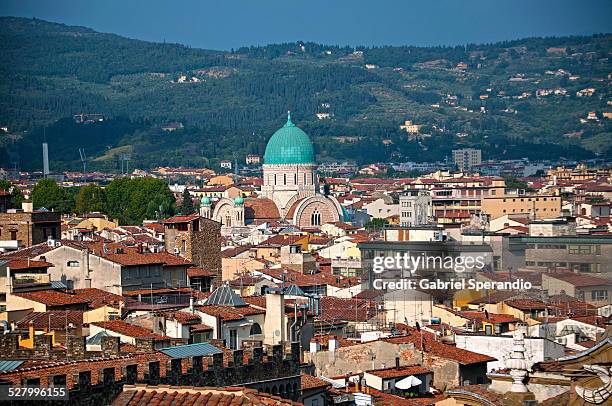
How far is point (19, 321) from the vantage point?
1947cm

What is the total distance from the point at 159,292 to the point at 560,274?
30.5 feet

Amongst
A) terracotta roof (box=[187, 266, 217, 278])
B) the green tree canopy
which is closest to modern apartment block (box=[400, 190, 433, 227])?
the green tree canopy

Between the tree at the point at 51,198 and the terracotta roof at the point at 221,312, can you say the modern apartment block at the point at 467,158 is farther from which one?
the terracotta roof at the point at 221,312

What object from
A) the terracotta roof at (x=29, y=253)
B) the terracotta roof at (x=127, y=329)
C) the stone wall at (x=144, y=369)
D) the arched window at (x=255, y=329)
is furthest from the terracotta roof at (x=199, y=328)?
the terracotta roof at (x=29, y=253)

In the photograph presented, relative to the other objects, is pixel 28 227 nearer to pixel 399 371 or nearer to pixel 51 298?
pixel 51 298

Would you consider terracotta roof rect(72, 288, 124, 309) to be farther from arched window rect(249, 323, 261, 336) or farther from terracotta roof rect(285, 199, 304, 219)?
terracotta roof rect(285, 199, 304, 219)

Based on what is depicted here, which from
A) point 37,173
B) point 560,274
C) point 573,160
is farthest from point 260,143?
point 560,274

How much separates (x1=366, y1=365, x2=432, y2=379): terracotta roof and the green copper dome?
71339 mm

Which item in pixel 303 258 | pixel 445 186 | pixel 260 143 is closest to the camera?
pixel 303 258

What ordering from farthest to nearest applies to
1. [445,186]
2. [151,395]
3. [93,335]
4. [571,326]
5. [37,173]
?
[37,173], [445,186], [571,326], [93,335], [151,395]

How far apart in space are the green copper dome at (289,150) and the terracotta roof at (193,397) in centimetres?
8034

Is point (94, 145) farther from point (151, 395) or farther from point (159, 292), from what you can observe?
point (151, 395)

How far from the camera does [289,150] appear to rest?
91.2 meters

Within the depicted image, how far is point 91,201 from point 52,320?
62575 mm
